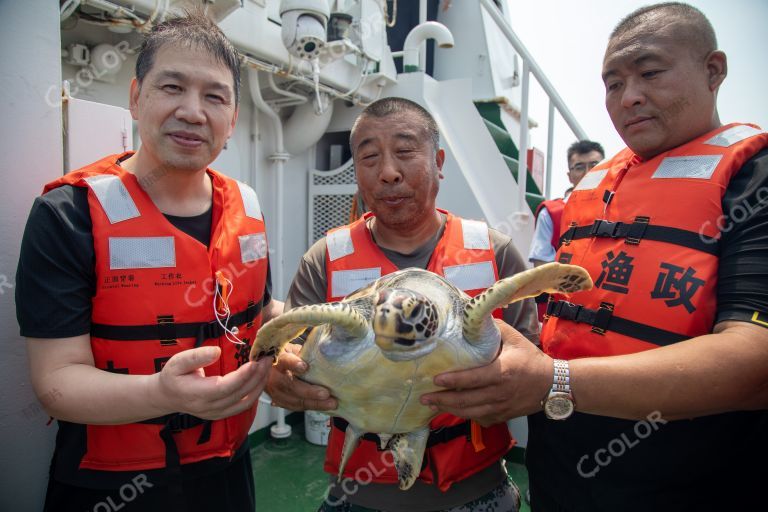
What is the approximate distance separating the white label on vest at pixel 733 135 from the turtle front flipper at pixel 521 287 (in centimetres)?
72

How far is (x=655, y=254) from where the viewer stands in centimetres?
154

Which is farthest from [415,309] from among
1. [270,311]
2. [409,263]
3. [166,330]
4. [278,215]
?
[278,215]

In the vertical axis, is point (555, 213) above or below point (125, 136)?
below

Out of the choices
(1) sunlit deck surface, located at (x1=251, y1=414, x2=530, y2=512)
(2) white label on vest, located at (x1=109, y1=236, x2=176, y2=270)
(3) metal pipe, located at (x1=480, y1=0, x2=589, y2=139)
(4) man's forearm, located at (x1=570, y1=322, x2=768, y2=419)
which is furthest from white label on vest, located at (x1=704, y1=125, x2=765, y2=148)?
(1) sunlit deck surface, located at (x1=251, y1=414, x2=530, y2=512)

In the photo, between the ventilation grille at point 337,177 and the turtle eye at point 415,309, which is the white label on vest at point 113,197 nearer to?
the turtle eye at point 415,309

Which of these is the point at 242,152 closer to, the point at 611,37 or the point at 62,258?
the point at 62,258

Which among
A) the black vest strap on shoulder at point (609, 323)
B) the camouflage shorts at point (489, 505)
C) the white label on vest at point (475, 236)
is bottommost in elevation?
the camouflage shorts at point (489, 505)

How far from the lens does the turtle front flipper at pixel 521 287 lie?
1273 millimetres

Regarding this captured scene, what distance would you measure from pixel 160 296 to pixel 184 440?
543 mm

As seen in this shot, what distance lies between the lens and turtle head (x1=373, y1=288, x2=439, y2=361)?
1.19m

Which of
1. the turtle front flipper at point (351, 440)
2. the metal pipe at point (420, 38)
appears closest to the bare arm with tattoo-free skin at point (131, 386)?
the turtle front flipper at point (351, 440)

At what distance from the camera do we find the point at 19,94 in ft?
5.93

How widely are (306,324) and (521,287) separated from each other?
25.3 inches

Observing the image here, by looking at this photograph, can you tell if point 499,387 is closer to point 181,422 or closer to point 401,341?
point 401,341
